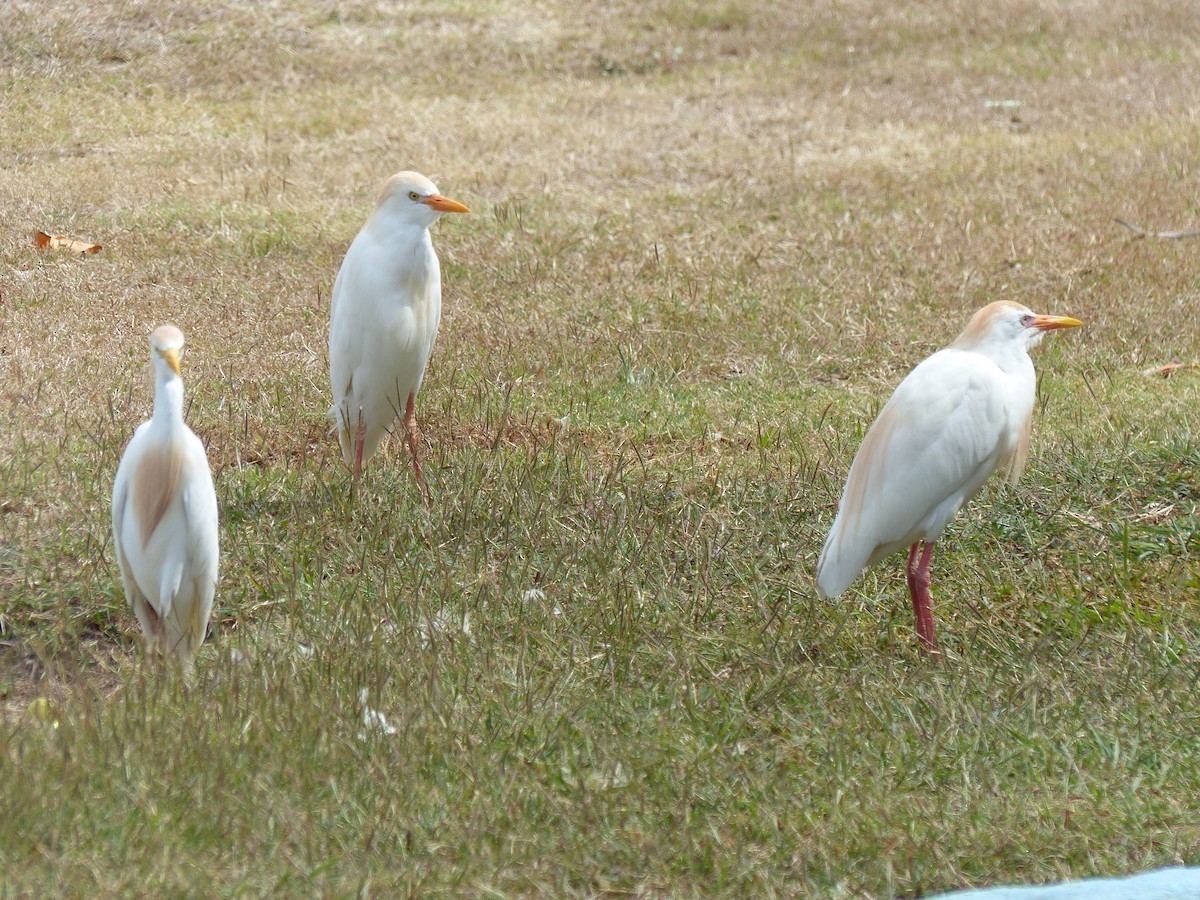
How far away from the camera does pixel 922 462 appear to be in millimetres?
3762

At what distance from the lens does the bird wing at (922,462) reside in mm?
3744

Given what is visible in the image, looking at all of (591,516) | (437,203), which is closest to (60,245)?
(437,203)

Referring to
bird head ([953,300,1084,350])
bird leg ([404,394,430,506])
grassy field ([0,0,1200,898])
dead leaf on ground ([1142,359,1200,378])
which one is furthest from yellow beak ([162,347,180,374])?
dead leaf on ground ([1142,359,1200,378])

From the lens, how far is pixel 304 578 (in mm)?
3938

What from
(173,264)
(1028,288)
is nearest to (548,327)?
(173,264)

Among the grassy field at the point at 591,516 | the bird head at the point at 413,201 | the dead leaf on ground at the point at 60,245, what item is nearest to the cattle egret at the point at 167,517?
the grassy field at the point at 591,516

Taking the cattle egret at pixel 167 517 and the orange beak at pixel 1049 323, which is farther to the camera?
the orange beak at pixel 1049 323

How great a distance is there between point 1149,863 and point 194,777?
6.40 ft

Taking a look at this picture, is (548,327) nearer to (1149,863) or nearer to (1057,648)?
(1057,648)

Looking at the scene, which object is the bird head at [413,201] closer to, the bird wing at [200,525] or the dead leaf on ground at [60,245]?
the bird wing at [200,525]

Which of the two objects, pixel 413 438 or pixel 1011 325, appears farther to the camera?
pixel 413 438

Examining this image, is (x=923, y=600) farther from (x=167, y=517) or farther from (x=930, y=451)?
(x=167, y=517)

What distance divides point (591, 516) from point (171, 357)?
1.64 metres

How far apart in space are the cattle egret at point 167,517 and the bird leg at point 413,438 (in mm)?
1169
